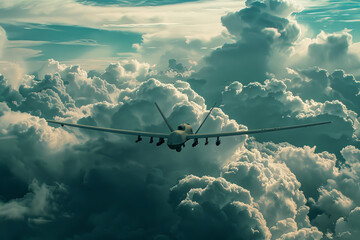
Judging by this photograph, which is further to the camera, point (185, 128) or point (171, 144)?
point (185, 128)
